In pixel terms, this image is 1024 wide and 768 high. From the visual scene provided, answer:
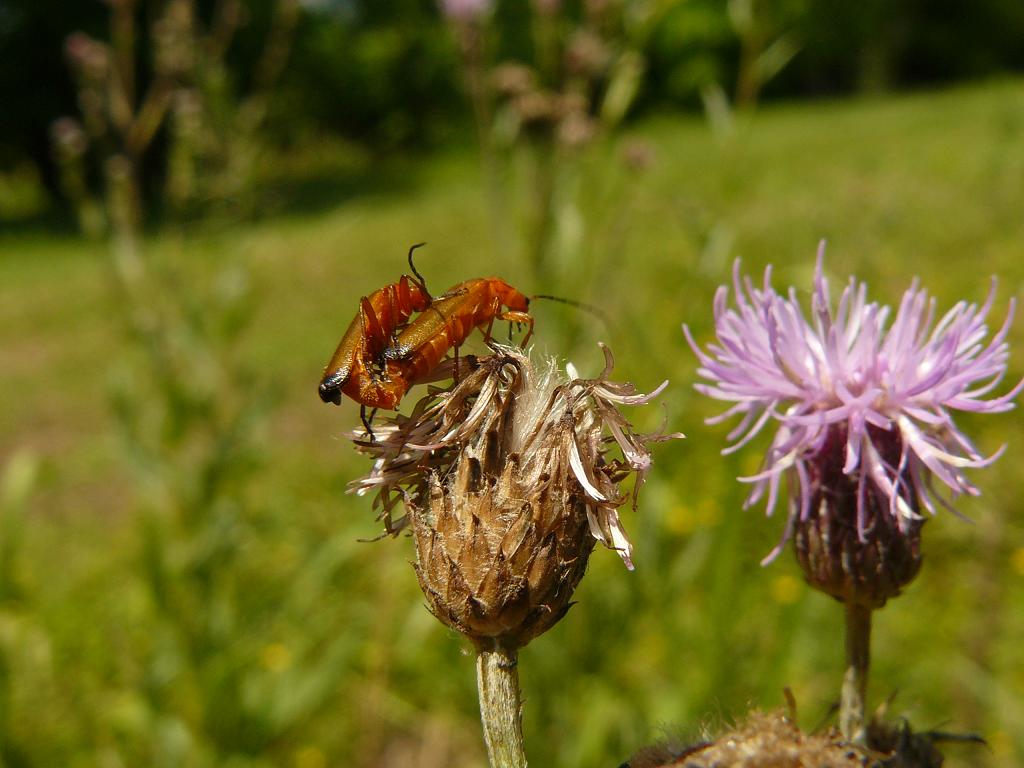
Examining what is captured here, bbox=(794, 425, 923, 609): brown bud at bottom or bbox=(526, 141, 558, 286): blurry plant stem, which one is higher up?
bbox=(526, 141, 558, 286): blurry plant stem

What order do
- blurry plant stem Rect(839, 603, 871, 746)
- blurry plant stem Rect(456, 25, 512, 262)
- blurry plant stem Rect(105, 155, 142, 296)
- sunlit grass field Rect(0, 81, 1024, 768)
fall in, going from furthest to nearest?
1. blurry plant stem Rect(105, 155, 142, 296)
2. blurry plant stem Rect(456, 25, 512, 262)
3. sunlit grass field Rect(0, 81, 1024, 768)
4. blurry plant stem Rect(839, 603, 871, 746)

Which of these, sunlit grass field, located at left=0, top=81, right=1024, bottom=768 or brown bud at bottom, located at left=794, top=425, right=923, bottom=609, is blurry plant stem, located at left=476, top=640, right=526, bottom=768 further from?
brown bud at bottom, located at left=794, top=425, right=923, bottom=609

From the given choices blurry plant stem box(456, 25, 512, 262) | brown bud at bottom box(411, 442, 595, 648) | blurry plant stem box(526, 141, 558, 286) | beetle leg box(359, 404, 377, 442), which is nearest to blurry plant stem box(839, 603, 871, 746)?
brown bud at bottom box(411, 442, 595, 648)

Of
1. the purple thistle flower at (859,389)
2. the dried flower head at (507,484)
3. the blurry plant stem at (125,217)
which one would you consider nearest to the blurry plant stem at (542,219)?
the blurry plant stem at (125,217)

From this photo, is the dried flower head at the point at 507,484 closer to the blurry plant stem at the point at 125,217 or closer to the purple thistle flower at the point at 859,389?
the purple thistle flower at the point at 859,389

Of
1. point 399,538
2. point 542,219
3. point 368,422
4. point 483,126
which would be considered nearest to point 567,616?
point 542,219

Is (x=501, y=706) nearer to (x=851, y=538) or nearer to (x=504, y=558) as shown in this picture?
(x=504, y=558)
